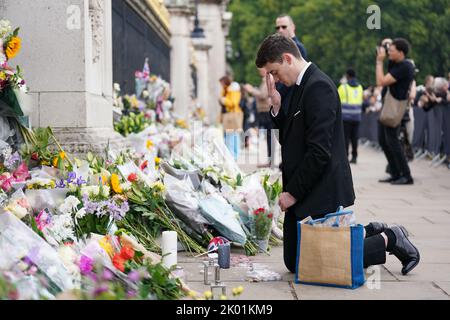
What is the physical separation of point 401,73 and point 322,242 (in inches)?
291

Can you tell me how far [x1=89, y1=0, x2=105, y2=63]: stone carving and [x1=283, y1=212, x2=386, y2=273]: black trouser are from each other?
9.94ft

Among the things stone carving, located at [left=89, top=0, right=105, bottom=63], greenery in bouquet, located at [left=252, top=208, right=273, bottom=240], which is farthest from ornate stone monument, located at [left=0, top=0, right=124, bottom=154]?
greenery in bouquet, located at [left=252, top=208, right=273, bottom=240]

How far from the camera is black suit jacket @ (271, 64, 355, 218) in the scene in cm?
571

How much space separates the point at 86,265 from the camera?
16.4ft

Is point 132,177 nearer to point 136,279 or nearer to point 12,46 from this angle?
point 12,46

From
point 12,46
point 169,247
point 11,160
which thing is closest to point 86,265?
point 169,247

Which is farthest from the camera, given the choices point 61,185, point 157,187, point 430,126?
point 430,126

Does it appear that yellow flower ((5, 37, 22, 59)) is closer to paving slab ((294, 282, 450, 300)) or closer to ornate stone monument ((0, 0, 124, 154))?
ornate stone monument ((0, 0, 124, 154))

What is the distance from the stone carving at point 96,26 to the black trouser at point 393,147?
5625 millimetres

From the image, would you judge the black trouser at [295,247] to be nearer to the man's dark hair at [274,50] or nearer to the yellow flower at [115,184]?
the man's dark hair at [274,50]

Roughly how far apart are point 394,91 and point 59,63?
20.5 feet

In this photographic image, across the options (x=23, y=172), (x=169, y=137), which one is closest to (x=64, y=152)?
(x=23, y=172)

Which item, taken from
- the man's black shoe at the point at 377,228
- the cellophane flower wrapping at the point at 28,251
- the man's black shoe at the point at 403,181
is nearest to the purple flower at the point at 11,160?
the cellophane flower wrapping at the point at 28,251
